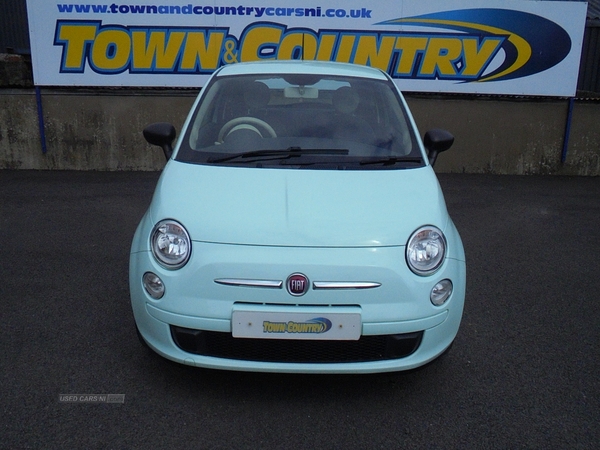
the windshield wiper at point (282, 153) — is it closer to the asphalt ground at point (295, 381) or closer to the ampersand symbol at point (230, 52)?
the asphalt ground at point (295, 381)

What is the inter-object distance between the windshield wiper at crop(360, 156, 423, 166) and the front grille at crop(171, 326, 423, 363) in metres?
1.10

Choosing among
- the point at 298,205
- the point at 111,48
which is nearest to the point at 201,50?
the point at 111,48

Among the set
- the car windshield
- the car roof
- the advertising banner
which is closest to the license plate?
the car windshield

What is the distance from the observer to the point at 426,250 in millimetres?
2883

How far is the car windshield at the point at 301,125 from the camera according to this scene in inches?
139

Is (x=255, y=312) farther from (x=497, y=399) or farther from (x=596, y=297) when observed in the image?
(x=596, y=297)

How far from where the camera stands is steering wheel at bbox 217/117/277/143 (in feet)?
12.5

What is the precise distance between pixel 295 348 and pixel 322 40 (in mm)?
6357

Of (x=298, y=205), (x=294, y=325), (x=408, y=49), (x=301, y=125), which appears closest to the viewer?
(x=294, y=325)

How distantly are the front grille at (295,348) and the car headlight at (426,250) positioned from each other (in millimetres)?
306

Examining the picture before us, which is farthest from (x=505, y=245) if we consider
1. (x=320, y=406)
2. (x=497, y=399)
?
(x=320, y=406)

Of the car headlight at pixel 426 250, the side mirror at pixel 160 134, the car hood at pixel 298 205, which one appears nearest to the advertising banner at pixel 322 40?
the side mirror at pixel 160 134

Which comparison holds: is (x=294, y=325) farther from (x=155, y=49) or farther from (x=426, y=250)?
(x=155, y=49)

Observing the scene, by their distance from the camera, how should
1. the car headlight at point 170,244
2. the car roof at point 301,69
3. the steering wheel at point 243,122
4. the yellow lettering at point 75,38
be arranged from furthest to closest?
the yellow lettering at point 75,38 → the car roof at point 301,69 → the steering wheel at point 243,122 → the car headlight at point 170,244
